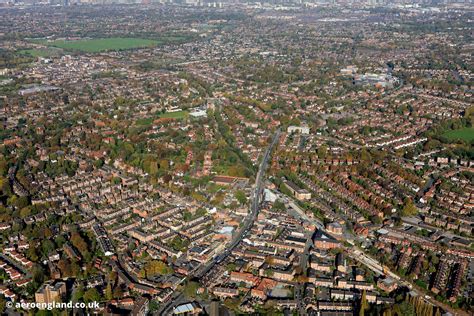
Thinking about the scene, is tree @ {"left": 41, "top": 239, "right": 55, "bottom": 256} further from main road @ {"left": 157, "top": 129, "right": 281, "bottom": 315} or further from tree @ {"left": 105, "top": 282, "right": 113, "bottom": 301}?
main road @ {"left": 157, "top": 129, "right": 281, "bottom": 315}

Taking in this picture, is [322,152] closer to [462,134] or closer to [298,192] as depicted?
[298,192]

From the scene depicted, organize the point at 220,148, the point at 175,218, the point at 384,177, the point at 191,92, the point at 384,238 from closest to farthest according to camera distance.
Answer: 1. the point at 384,238
2. the point at 175,218
3. the point at 384,177
4. the point at 220,148
5. the point at 191,92

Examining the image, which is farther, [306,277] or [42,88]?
[42,88]

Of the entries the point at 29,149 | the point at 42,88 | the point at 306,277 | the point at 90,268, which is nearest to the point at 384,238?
the point at 306,277

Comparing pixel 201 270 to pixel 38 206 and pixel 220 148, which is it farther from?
pixel 220 148

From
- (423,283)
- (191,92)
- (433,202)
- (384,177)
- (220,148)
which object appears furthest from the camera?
(191,92)

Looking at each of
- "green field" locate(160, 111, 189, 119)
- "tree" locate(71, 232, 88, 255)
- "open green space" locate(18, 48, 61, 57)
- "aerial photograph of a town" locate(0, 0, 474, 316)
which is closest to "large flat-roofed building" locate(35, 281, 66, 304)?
"aerial photograph of a town" locate(0, 0, 474, 316)

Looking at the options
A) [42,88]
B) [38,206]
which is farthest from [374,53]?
[38,206]
